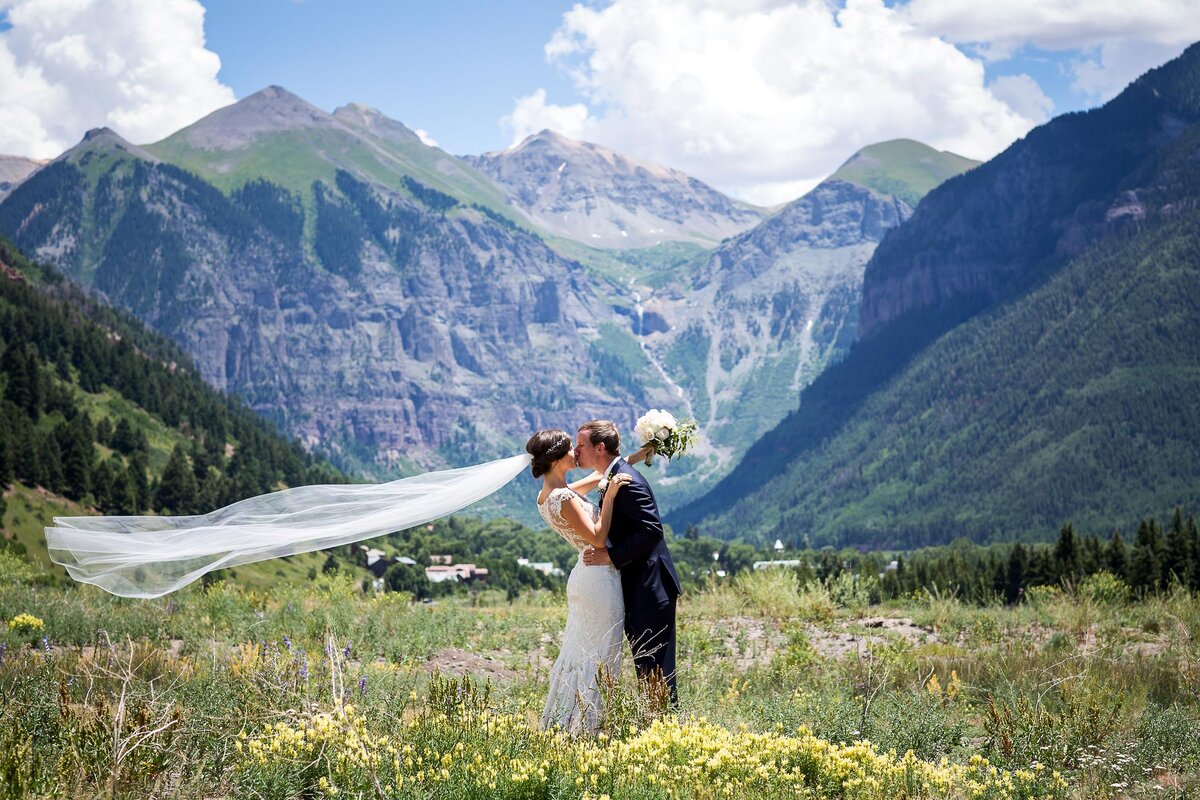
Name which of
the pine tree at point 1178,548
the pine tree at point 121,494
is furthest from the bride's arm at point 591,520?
the pine tree at point 121,494

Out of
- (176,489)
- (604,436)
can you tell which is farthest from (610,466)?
(176,489)

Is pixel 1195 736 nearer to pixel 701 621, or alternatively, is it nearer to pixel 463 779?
pixel 463 779

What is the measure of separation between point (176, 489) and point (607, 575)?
105 metres

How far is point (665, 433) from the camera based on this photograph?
9883 mm

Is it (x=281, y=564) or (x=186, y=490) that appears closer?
(x=281, y=564)

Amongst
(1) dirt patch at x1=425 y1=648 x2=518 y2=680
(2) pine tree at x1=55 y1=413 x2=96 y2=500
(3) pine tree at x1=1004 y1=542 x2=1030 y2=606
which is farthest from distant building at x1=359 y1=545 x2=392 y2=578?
(1) dirt patch at x1=425 y1=648 x2=518 y2=680

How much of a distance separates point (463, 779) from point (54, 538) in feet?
18.4

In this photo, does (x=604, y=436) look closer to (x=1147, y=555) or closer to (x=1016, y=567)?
(x=1147, y=555)

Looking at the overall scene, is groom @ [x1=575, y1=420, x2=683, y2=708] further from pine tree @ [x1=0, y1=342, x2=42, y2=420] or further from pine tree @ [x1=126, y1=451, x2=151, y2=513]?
pine tree @ [x1=0, y1=342, x2=42, y2=420]

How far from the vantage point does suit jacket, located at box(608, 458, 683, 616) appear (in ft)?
28.7

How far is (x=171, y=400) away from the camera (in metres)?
136

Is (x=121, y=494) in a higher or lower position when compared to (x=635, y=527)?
higher

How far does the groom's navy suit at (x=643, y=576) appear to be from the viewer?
8.74 m

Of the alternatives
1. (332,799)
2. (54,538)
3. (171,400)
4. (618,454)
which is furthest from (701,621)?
(171,400)
